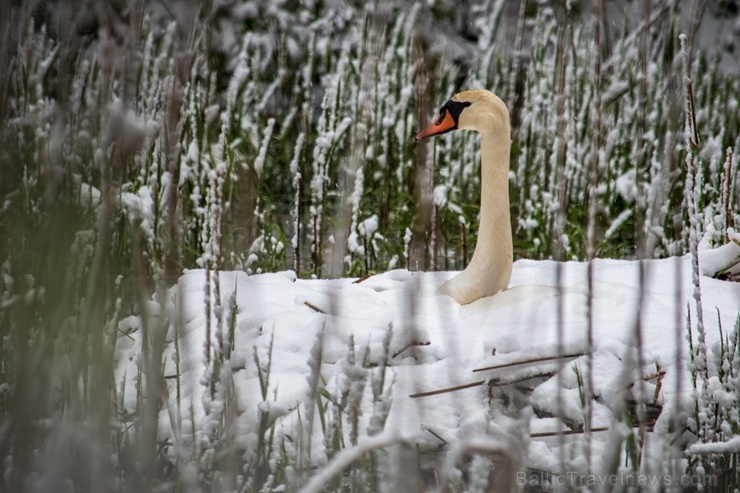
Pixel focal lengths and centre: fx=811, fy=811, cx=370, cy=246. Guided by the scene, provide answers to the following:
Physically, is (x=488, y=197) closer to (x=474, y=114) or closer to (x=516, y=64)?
(x=474, y=114)

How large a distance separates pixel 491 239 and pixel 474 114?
504mm

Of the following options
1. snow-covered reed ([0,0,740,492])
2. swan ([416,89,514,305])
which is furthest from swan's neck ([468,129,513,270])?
snow-covered reed ([0,0,740,492])

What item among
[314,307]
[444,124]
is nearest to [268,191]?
[444,124]

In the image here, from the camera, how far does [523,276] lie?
2.95 m

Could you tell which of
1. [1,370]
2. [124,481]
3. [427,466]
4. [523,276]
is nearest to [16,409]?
[124,481]

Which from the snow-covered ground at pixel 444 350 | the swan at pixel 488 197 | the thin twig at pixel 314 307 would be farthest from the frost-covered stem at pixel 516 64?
the thin twig at pixel 314 307

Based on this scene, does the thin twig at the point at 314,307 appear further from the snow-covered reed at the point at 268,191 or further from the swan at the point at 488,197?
the swan at the point at 488,197

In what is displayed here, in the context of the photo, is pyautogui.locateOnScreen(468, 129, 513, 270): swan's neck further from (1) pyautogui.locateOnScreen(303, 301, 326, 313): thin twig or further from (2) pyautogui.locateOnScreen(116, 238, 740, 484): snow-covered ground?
(1) pyautogui.locateOnScreen(303, 301, 326, 313): thin twig

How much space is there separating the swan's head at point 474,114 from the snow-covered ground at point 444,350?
0.62 m

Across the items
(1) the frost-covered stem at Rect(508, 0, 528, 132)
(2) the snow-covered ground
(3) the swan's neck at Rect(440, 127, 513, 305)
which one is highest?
(1) the frost-covered stem at Rect(508, 0, 528, 132)

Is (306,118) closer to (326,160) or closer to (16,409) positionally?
(326,160)

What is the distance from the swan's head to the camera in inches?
112

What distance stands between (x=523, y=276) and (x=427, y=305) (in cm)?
62

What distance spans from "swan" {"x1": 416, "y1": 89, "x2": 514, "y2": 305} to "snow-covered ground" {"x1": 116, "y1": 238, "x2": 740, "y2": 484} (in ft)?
0.41
